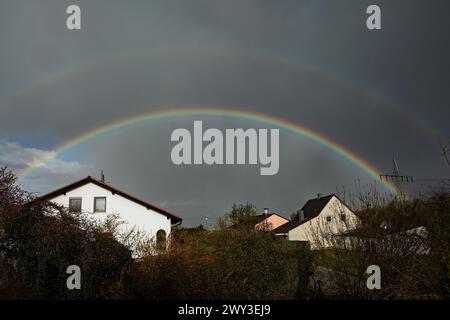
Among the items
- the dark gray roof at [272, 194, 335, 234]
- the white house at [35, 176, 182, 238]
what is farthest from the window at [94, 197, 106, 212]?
the dark gray roof at [272, 194, 335, 234]

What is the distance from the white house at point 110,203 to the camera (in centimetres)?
3192

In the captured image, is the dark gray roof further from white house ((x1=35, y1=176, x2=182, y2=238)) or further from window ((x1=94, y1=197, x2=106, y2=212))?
window ((x1=94, y1=197, x2=106, y2=212))

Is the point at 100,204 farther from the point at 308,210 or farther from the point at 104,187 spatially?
the point at 308,210

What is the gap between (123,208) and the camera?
32.5 meters

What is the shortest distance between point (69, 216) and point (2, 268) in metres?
1.85

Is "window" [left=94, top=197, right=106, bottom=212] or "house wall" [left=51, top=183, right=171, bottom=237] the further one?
"window" [left=94, top=197, right=106, bottom=212]

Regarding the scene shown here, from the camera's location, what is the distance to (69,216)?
33.7 feet

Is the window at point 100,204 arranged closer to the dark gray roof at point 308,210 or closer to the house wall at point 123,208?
the house wall at point 123,208

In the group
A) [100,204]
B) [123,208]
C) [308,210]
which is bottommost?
[123,208]

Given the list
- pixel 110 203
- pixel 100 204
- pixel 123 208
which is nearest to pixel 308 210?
pixel 123 208

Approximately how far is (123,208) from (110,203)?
3.35 ft

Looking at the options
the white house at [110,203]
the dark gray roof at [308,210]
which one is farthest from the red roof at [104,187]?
the dark gray roof at [308,210]

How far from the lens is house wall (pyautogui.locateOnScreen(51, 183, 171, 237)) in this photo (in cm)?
3204
